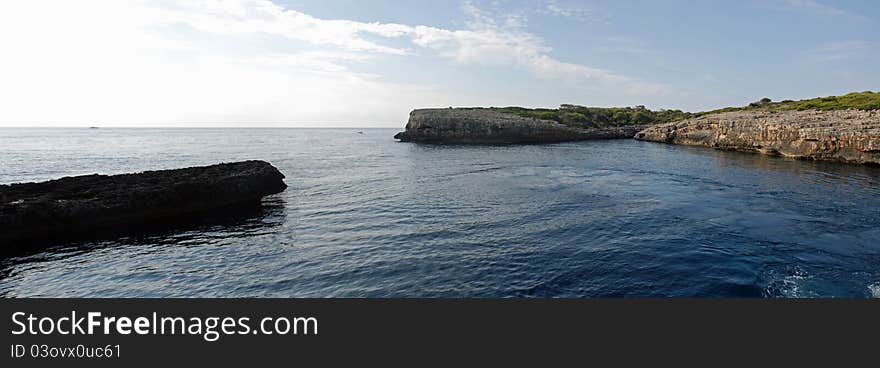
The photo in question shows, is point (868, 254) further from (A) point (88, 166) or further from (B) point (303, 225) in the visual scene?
(A) point (88, 166)

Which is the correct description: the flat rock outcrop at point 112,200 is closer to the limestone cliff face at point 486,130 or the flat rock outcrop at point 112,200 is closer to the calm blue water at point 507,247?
the calm blue water at point 507,247

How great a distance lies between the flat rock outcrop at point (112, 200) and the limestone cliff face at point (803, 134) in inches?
2522

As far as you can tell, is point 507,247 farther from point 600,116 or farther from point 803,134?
point 600,116

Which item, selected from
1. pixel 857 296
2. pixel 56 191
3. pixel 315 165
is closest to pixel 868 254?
pixel 857 296

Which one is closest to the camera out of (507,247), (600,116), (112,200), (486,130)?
(507,247)

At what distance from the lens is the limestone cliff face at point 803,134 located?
161ft

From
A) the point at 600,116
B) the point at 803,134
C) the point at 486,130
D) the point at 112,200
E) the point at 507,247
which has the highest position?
the point at 600,116

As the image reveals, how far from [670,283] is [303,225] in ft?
62.0

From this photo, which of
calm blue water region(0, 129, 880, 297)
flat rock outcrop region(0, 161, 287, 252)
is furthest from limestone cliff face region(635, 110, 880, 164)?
flat rock outcrop region(0, 161, 287, 252)

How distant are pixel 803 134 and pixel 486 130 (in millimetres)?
58787

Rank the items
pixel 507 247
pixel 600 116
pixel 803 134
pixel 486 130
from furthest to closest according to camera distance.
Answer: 1. pixel 600 116
2. pixel 486 130
3. pixel 803 134
4. pixel 507 247

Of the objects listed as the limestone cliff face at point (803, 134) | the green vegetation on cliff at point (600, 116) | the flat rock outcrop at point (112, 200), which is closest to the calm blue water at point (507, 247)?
the flat rock outcrop at point (112, 200)

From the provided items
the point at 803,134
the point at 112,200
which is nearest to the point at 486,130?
the point at 803,134

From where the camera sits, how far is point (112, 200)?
24547 mm
